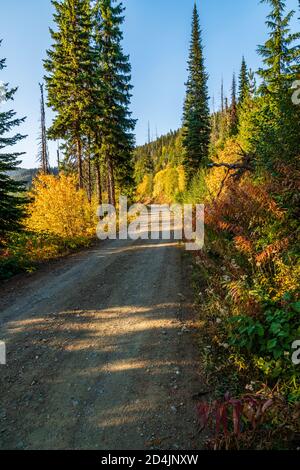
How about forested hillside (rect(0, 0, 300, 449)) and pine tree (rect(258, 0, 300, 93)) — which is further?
pine tree (rect(258, 0, 300, 93))

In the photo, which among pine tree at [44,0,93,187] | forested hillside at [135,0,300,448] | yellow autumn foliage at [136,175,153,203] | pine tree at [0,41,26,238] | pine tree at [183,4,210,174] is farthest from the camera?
yellow autumn foliage at [136,175,153,203]

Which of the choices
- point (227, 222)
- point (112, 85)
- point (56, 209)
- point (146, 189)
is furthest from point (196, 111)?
point (146, 189)

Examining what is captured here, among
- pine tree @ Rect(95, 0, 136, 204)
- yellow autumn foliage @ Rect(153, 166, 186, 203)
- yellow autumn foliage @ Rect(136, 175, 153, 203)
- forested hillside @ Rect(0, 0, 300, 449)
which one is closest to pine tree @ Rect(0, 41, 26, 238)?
forested hillside @ Rect(0, 0, 300, 449)

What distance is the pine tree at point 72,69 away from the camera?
1980 cm

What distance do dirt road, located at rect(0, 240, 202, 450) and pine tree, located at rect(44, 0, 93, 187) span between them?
13970mm

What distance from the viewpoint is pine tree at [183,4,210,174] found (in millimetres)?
31375

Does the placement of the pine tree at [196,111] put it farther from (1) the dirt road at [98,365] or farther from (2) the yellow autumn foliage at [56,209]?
(1) the dirt road at [98,365]

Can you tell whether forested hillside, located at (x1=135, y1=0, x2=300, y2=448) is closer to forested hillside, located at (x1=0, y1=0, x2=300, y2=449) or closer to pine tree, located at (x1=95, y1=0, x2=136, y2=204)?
forested hillside, located at (x1=0, y1=0, x2=300, y2=449)

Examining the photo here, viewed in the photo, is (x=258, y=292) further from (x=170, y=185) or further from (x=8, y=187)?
(x=170, y=185)

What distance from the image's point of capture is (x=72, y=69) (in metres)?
20.0

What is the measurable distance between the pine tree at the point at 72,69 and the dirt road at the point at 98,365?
13970mm

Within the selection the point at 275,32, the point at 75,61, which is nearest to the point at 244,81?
the point at 275,32

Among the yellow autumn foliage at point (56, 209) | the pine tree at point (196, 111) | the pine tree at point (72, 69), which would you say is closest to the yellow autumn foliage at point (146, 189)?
the pine tree at point (196, 111)

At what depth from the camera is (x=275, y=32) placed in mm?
17703
